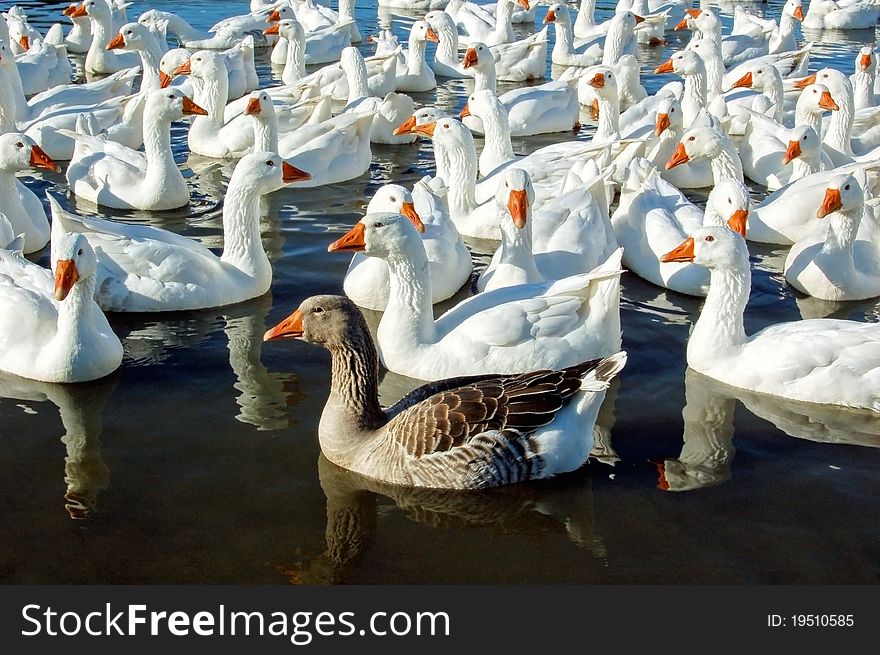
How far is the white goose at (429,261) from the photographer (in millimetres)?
8922

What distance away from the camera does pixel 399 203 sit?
9047 millimetres

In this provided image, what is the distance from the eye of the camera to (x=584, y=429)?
6.46 m

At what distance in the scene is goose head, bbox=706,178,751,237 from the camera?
939 centimetres

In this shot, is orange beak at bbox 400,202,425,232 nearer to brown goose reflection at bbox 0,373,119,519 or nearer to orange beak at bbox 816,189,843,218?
brown goose reflection at bbox 0,373,119,519

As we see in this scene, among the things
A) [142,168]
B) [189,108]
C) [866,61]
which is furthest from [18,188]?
[866,61]

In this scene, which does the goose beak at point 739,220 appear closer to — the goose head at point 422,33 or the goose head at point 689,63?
the goose head at point 689,63

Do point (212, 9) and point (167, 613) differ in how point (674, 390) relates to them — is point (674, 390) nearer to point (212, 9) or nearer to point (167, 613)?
point (167, 613)

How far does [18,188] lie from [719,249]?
6.29m

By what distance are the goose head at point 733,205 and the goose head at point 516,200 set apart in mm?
1799

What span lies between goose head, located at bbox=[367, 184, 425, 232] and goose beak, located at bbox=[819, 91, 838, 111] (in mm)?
5815

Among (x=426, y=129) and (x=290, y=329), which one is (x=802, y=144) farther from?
(x=290, y=329)

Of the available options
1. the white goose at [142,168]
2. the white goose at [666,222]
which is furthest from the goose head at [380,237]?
the white goose at [142,168]

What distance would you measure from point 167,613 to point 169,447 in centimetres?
160

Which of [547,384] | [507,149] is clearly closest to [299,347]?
[547,384]
